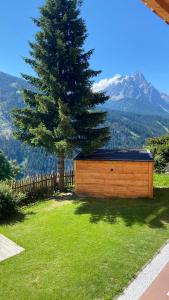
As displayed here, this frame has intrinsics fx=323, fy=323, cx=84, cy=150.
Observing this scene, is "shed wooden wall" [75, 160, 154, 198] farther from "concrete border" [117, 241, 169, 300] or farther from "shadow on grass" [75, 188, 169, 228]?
"concrete border" [117, 241, 169, 300]

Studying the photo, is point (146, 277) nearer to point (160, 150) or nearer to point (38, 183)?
point (38, 183)

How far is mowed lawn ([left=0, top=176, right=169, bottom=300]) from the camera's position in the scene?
9703 millimetres

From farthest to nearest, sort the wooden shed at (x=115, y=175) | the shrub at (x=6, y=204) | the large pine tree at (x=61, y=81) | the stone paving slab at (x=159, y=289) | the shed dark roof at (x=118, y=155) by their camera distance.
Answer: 1. the large pine tree at (x=61, y=81)
2. the shed dark roof at (x=118, y=155)
3. the wooden shed at (x=115, y=175)
4. the shrub at (x=6, y=204)
5. the stone paving slab at (x=159, y=289)

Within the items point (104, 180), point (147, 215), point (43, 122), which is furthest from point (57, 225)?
point (43, 122)

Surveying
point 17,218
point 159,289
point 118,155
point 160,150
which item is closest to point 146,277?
point 159,289

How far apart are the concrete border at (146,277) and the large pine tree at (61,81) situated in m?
10.7

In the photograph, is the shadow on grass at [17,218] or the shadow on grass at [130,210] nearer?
the shadow on grass at [130,210]

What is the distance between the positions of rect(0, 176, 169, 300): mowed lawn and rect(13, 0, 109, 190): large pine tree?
520 centimetres

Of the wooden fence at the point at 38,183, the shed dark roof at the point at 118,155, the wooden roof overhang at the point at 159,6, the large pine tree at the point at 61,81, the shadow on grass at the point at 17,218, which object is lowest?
the shadow on grass at the point at 17,218

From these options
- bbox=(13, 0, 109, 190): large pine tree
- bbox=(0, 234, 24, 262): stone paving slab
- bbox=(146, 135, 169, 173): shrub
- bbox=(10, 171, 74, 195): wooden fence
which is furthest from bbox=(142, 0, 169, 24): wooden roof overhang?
bbox=(146, 135, 169, 173): shrub

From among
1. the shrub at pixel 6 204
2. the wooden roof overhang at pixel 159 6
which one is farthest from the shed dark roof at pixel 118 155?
the wooden roof overhang at pixel 159 6

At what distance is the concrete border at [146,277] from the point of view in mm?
9161

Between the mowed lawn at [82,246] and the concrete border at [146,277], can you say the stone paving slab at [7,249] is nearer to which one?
the mowed lawn at [82,246]

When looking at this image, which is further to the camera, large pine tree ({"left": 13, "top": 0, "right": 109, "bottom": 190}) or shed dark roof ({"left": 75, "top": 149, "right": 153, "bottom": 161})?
large pine tree ({"left": 13, "top": 0, "right": 109, "bottom": 190})
